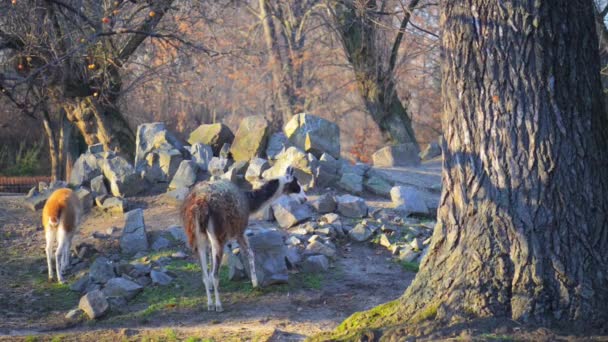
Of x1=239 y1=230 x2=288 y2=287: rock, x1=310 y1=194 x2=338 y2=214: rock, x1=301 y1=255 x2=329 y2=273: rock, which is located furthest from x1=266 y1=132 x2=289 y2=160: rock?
x1=301 y1=255 x2=329 y2=273: rock

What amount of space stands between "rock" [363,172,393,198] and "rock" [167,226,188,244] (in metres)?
3.96

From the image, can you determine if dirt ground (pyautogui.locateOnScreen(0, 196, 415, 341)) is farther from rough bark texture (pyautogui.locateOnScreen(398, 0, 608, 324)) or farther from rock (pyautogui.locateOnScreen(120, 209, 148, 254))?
rough bark texture (pyautogui.locateOnScreen(398, 0, 608, 324))

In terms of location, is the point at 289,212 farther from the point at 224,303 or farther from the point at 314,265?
the point at 224,303

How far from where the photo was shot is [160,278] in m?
10.0

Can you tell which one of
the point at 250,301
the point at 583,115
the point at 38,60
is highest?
the point at 38,60

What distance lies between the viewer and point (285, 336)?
24.9 ft

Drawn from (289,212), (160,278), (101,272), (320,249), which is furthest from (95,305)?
(289,212)

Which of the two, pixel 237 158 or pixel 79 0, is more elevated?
pixel 79 0

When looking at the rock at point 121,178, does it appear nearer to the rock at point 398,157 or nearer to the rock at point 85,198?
the rock at point 85,198

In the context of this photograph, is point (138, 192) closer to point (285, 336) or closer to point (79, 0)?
point (79, 0)

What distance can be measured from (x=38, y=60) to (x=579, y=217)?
11832 millimetres

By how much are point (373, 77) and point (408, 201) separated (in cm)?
753

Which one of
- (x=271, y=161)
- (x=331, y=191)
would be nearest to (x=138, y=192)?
(x=271, y=161)

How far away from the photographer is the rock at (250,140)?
1454cm
